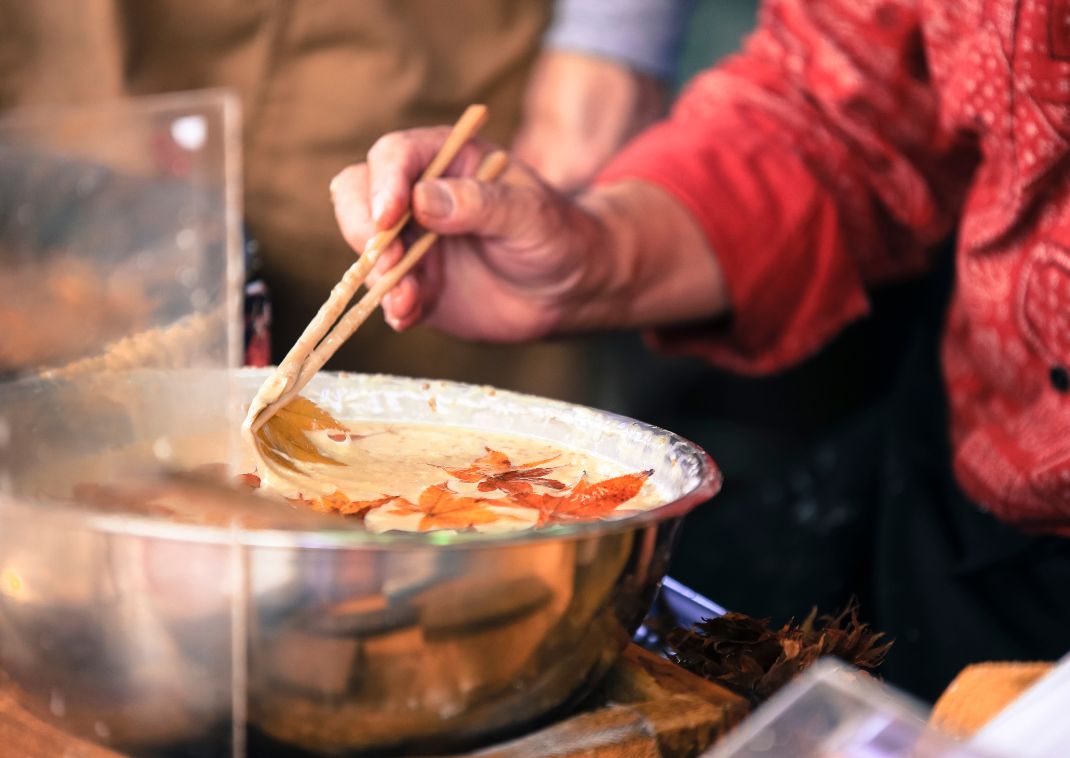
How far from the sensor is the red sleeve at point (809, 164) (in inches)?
42.8

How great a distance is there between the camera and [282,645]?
0.45m

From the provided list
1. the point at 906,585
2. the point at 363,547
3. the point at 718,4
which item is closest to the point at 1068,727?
the point at 363,547

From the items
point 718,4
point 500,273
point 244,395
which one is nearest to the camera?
point 244,395

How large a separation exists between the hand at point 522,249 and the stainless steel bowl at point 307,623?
383mm

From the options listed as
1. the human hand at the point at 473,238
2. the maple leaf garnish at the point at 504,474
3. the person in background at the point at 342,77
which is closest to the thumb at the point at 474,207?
the human hand at the point at 473,238

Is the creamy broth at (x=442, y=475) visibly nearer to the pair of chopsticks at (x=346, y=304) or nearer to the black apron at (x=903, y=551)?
the pair of chopsticks at (x=346, y=304)

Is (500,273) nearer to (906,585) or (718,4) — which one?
(906,585)

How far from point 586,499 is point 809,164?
25.4 inches

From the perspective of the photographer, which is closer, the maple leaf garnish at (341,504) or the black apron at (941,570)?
the maple leaf garnish at (341,504)

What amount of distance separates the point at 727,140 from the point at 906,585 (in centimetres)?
45

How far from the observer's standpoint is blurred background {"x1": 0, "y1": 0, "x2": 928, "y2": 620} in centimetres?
119

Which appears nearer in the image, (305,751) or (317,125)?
(305,751)

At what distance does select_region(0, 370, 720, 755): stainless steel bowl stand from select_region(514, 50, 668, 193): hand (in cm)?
119

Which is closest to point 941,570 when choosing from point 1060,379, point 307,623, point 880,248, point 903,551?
point 903,551
